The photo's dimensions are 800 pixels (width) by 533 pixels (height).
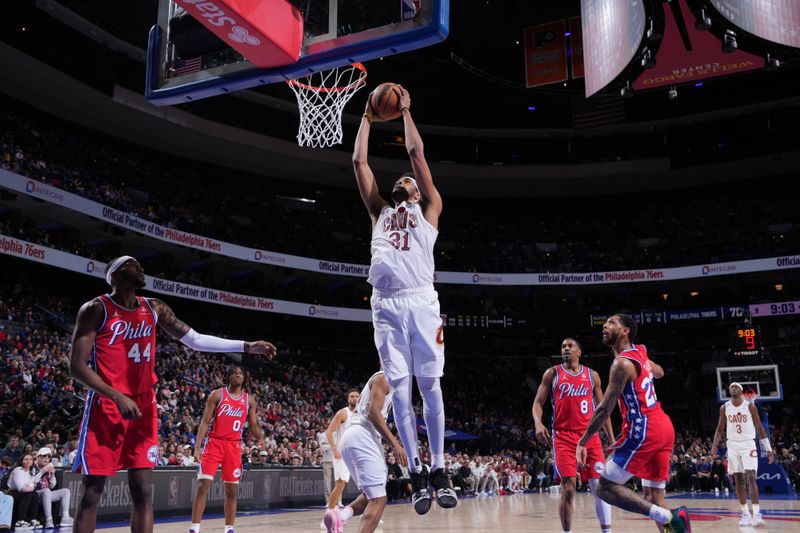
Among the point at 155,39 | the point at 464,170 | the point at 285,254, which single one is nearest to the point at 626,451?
the point at 155,39

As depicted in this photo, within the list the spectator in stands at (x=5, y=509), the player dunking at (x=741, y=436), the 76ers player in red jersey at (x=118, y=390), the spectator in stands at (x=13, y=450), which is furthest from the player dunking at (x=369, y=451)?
the spectator in stands at (x=13, y=450)

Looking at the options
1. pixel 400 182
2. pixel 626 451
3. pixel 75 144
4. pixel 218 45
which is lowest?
pixel 626 451

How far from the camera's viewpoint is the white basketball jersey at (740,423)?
39.9 ft

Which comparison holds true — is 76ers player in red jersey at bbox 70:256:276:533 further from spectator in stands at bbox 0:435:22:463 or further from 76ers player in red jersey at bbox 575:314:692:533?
spectator in stands at bbox 0:435:22:463

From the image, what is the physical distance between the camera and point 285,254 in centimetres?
2970

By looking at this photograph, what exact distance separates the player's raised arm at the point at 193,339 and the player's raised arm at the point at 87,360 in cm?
47

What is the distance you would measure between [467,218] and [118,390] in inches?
1301

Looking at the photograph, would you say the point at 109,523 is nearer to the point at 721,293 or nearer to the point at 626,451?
the point at 626,451

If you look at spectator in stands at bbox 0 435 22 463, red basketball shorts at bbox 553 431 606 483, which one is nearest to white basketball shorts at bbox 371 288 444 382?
red basketball shorts at bbox 553 431 606 483

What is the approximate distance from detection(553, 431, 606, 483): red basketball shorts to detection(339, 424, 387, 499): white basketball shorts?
2505mm

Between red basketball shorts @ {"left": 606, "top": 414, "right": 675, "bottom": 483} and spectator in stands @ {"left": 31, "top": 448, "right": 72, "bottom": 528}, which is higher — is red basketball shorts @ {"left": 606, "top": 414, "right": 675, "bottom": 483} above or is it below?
above

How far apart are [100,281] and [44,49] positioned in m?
7.92

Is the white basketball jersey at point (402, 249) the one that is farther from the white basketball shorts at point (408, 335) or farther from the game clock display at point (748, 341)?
the game clock display at point (748, 341)

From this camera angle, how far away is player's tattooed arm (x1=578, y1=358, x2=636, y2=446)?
6.42 m
